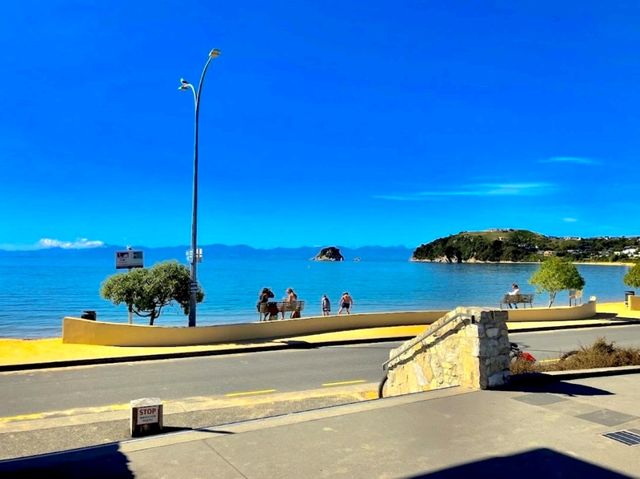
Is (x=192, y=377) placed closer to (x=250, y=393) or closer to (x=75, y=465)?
(x=250, y=393)

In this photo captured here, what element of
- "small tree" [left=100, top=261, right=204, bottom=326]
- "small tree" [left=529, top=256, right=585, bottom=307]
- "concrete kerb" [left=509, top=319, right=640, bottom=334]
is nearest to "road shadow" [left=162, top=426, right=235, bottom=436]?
"small tree" [left=100, top=261, right=204, bottom=326]

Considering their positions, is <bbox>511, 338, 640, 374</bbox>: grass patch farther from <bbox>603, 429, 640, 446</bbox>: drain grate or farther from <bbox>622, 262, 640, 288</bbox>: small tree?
<bbox>622, 262, 640, 288</bbox>: small tree

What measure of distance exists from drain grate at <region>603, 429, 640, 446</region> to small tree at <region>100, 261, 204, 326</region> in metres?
15.1

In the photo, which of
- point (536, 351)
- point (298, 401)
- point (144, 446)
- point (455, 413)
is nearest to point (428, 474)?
point (455, 413)

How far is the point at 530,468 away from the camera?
17.3 ft

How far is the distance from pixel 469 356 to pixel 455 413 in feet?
4.71

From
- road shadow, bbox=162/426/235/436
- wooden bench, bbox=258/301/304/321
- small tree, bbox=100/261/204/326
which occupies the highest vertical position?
small tree, bbox=100/261/204/326

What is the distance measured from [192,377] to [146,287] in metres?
6.81

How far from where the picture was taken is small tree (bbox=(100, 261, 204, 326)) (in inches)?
720

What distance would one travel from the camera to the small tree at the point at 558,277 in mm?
26891

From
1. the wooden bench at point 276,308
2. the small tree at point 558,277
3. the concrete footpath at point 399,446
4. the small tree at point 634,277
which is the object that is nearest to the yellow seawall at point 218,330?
the wooden bench at point 276,308

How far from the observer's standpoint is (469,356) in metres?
8.23

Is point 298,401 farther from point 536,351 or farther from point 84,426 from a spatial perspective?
point 536,351

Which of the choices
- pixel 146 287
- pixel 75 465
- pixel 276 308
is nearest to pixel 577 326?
pixel 276 308
